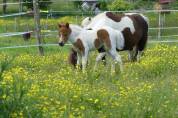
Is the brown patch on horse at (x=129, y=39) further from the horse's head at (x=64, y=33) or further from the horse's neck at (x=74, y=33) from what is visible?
the horse's head at (x=64, y=33)

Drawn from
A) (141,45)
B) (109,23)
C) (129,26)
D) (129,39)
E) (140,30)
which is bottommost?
(141,45)

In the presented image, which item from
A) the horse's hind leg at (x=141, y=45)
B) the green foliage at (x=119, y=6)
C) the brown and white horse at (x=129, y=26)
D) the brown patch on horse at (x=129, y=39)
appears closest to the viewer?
the brown and white horse at (x=129, y=26)

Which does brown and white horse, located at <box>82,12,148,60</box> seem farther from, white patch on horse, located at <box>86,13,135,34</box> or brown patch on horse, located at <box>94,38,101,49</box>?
brown patch on horse, located at <box>94,38,101,49</box>

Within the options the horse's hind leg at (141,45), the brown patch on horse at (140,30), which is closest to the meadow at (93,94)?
the brown patch on horse at (140,30)

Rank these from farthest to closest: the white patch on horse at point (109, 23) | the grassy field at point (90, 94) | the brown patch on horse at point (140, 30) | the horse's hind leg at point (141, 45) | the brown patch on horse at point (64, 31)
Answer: the horse's hind leg at point (141, 45) < the brown patch on horse at point (140, 30) < the white patch on horse at point (109, 23) < the brown patch on horse at point (64, 31) < the grassy field at point (90, 94)

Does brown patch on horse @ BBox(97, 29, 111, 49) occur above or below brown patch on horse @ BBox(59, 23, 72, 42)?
below

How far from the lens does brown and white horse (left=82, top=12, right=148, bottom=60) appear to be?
12.3 m

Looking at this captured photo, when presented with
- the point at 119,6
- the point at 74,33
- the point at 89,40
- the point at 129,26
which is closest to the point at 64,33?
the point at 74,33

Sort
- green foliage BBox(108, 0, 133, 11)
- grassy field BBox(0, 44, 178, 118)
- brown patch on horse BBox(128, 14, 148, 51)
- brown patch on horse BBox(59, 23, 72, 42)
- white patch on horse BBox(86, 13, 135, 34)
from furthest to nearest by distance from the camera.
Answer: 1. green foliage BBox(108, 0, 133, 11)
2. brown patch on horse BBox(128, 14, 148, 51)
3. white patch on horse BBox(86, 13, 135, 34)
4. brown patch on horse BBox(59, 23, 72, 42)
5. grassy field BBox(0, 44, 178, 118)

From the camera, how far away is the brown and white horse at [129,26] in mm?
12312

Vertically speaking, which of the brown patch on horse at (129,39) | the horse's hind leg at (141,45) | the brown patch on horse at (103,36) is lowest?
the horse's hind leg at (141,45)

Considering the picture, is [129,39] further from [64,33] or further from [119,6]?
[119,6]

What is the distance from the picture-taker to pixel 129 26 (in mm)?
12805

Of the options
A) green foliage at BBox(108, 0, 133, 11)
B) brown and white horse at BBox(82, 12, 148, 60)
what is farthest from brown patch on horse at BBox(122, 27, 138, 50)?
green foliage at BBox(108, 0, 133, 11)
